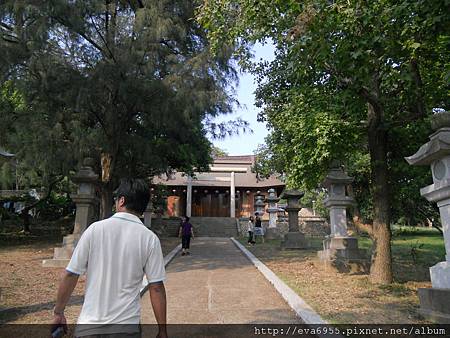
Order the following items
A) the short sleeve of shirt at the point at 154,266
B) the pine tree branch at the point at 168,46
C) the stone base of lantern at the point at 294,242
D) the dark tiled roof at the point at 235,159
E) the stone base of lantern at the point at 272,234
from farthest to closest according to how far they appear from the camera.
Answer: the dark tiled roof at the point at 235,159 < the stone base of lantern at the point at 272,234 < the stone base of lantern at the point at 294,242 < the pine tree branch at the point at 168,46 < the short sleeve of shirt at the point at 154,266

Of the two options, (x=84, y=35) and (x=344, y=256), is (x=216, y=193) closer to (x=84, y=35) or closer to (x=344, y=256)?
(x=344, y=256)

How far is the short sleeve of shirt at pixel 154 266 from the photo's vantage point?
2.52 metres

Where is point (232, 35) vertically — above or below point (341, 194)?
above

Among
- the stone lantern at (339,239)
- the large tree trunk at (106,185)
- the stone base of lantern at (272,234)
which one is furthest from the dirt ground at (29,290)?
the stone base of lantern at (272,234)

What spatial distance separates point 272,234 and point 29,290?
16.2 meters

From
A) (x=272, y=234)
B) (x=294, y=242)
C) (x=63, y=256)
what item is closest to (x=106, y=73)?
(x=63, y=256)

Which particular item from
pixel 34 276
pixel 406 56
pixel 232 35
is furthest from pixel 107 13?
pixel 406 56

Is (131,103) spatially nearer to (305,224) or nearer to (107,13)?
(107,13)

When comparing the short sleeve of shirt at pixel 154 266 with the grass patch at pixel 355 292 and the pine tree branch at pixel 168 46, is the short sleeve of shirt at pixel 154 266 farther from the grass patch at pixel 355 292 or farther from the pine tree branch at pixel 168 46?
the pine tree branch at pixel 168 46

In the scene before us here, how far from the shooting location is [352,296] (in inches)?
274

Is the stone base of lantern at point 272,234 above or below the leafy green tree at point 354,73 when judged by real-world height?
below

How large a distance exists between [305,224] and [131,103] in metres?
20.0

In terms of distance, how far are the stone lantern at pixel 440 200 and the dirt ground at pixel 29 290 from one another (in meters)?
5.02

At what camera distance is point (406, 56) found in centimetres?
663
